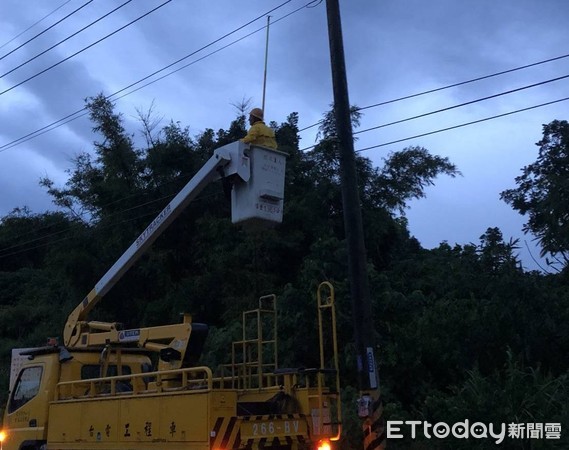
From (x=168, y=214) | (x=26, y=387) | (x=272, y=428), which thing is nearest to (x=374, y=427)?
(x=272, y=428)

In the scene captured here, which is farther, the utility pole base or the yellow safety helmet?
the yellow safety helmet

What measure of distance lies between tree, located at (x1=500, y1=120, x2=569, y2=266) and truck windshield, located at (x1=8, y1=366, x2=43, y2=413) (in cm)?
1242

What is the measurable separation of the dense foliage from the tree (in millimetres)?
587

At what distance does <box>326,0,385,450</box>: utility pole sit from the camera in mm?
9391

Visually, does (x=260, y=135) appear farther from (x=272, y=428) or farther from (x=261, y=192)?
(x=272, y=428)

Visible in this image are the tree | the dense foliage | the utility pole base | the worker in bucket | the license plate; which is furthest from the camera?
the tree

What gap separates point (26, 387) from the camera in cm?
1062

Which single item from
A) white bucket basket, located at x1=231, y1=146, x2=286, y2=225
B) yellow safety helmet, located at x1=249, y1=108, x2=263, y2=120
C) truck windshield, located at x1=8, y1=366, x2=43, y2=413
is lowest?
truck windshield, located at x1=8, y1=366, x2=43, y2=413

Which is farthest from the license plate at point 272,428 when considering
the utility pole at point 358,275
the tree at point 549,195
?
the tree at point 549,195

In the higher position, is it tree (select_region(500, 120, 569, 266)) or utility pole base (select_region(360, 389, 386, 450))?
tree (select_region(500, 120, 569, 266))

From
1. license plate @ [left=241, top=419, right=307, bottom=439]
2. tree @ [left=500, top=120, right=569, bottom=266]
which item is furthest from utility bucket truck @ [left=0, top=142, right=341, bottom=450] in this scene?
tree @ [left=500, top=120, right=569, bottom=266]

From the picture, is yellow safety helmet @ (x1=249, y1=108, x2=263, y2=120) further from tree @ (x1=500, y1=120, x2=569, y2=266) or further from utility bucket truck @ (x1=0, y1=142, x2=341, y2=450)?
tree @ (x1=500, y1=120, x2=569, y2=266)

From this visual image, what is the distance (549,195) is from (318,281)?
8.65 m

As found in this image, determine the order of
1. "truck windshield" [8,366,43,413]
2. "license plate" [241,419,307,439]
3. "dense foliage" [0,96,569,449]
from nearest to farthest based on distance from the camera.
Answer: "license plate" [241,419,307,439] → "truck windshield" [8,366,43,413] → "dense foliage" [0,96,569,449]
